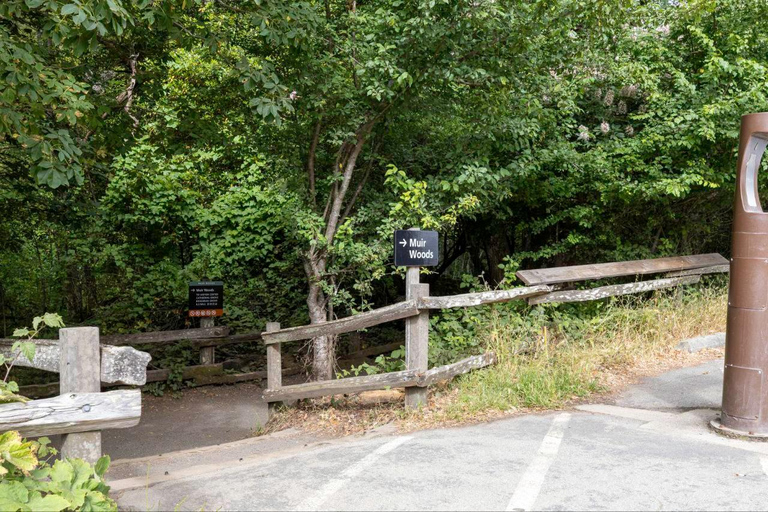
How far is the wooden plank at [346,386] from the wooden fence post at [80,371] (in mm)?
3004

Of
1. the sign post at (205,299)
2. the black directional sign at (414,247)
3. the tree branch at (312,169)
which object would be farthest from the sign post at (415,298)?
the sign post at (205,299)

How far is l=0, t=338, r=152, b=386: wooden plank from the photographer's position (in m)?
3.94

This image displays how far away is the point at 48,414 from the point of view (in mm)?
3697

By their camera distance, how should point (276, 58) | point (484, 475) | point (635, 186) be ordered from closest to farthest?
point (484, 475) < point (276, 58) < point (635, 186)

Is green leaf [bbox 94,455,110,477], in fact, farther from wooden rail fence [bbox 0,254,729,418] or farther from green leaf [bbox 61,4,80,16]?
green leaf [bbox 61,4,80,16]

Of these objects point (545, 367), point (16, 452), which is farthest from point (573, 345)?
point (16, 452)

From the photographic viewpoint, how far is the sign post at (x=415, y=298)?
247 inches

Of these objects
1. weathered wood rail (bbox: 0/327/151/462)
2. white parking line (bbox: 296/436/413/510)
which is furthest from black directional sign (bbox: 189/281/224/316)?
weathered wood rail (bbox: 0/327/151/462)

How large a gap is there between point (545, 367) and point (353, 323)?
2055 mm

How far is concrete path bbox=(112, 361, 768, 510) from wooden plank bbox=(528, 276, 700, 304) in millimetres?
2290

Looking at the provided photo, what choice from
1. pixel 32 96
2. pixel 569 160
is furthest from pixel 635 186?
pixel 32 96

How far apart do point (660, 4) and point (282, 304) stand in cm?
833

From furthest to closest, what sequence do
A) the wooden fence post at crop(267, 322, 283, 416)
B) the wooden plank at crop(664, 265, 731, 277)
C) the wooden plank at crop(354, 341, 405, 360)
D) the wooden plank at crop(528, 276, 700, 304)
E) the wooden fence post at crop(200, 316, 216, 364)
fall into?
the wooden plank at crop(354, 341, 405, 360) → the wooden fence post at crop(200, 316, 216, 364) → the wooden plank at crop(664, 265, 731, 277) → the wooden plank at crop(528, 276, 700, 304) → the wooden fence post at crop(267, 322, 283, 416)

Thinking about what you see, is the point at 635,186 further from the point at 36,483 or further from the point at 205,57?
the point at 36,483
